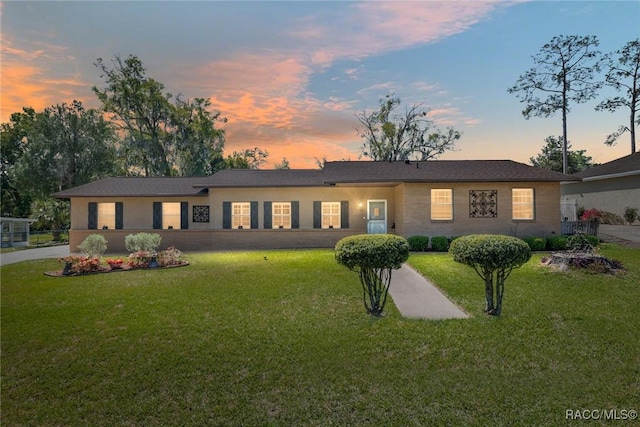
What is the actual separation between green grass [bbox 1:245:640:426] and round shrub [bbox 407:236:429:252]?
20.0ft

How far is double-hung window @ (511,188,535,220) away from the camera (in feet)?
52.0

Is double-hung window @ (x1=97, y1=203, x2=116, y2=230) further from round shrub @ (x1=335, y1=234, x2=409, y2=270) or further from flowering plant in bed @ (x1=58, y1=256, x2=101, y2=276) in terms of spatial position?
round shrub @ (x1=335, y1=234, x2=409, y2=270)

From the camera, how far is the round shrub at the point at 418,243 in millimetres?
14664

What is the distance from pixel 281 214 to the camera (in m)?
17.7

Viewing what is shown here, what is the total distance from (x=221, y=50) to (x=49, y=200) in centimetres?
2652

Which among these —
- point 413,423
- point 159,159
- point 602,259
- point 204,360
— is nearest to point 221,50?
point 204,360

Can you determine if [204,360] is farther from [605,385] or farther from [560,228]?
[560,228]

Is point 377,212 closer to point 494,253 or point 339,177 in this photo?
point 339,177

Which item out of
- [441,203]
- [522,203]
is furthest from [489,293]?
[522,203]

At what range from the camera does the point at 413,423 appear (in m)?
3.48

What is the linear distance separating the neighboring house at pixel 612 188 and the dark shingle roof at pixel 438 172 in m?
4.29

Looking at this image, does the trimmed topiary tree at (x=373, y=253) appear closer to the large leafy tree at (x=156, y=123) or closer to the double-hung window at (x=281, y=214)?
the double-hung window at (x=281, y=214)

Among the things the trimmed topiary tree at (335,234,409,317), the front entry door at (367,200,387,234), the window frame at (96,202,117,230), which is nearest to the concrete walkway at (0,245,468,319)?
the trimmed topiary tree at (335,234,409,317)

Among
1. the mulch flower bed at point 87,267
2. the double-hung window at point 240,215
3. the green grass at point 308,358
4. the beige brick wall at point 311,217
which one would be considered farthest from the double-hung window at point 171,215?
the green grass at point 308,358
